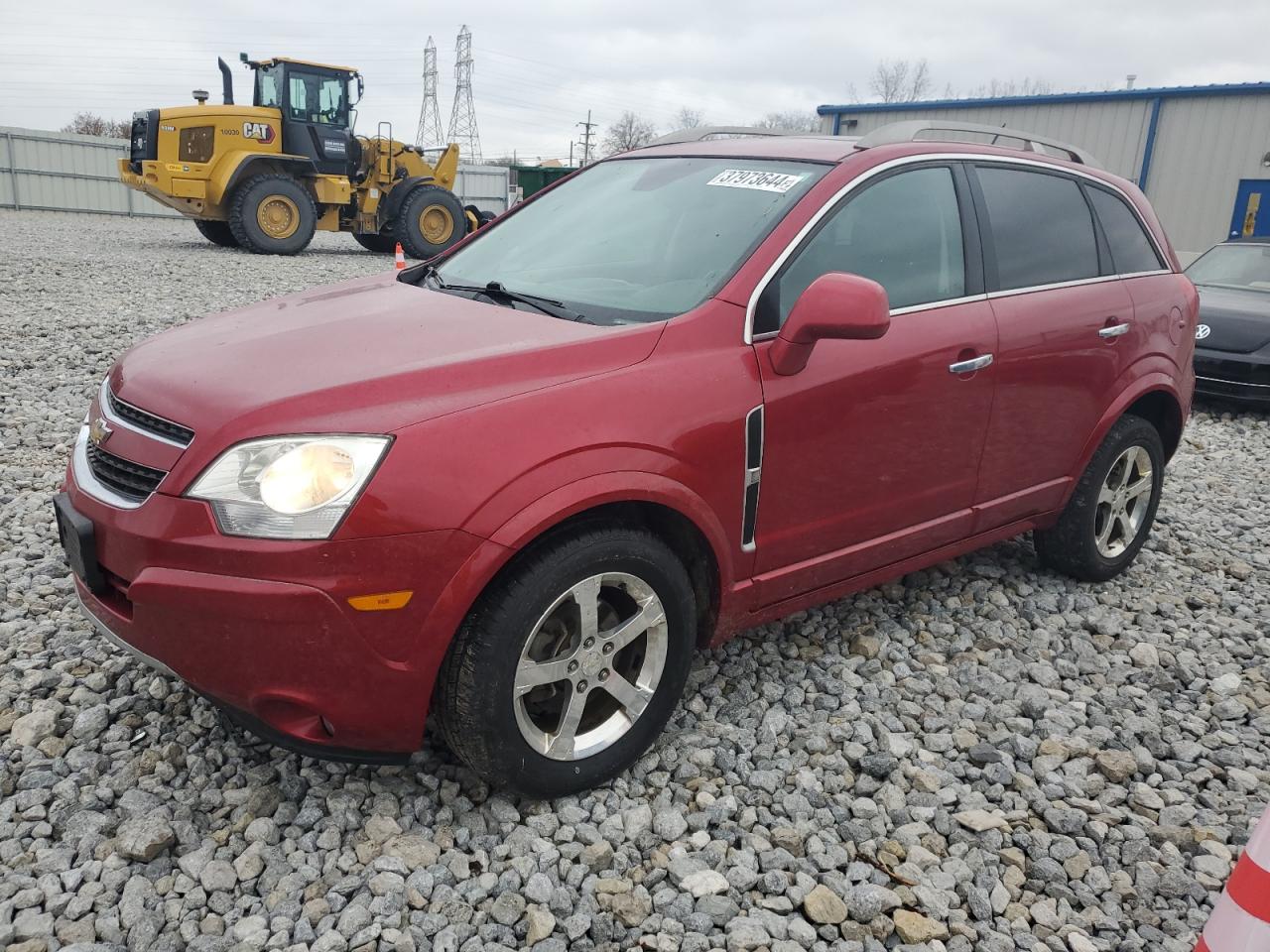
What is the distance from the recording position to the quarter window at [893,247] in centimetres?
294

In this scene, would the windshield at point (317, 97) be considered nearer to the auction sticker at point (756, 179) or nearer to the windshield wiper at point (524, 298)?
the windshield wiper at point (524, 298)

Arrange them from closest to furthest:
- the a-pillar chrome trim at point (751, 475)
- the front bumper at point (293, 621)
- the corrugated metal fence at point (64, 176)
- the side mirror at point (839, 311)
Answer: the front bumper at point (293, 621) → the side mirror at point (839, 311) → the a-pillar chrome trim at point (751, 475) → the corrugated metal fence at point (64, 176)

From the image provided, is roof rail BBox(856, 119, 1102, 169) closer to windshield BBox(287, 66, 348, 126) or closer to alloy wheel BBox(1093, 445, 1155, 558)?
alloy wheel BBox(1093, 445, 1155, 558)

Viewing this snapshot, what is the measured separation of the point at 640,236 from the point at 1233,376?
22.6 feet

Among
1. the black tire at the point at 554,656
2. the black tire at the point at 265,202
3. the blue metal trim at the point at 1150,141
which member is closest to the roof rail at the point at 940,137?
the black tire at the point at 554,656

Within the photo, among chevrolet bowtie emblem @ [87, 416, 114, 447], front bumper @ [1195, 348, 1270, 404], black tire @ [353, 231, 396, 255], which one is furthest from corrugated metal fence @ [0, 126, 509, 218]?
chevrolet bowtie emblem @ [87, 416, 114, 447]

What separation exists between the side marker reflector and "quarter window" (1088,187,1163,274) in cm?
326

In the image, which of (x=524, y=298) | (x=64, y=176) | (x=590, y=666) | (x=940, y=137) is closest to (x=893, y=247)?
(x=940, y=137)

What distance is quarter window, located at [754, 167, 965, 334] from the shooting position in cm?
294

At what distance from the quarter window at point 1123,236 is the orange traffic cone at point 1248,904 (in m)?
2.98

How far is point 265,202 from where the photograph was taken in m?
15.5

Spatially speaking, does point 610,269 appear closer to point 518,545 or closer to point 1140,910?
point 518,545

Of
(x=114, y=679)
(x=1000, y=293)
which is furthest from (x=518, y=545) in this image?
(x=1000, y=293)

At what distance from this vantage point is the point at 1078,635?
12.7 ft
